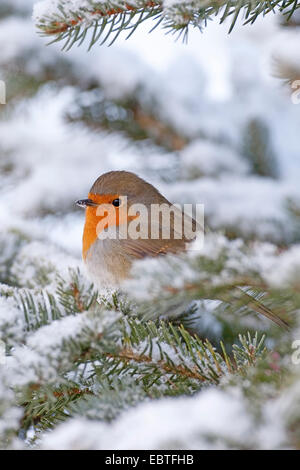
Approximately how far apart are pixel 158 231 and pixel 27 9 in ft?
4.96

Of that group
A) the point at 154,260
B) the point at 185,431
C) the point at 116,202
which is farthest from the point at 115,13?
the point at 116,202

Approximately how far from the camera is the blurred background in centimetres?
264

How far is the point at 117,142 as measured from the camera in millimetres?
2963

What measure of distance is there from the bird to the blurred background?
0.12 m

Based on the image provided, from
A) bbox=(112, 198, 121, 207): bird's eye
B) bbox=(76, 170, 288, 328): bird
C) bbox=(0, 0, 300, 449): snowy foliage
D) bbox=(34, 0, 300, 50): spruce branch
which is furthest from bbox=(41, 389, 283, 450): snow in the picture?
bbox=(112, 198, 121, 207): bird's eye

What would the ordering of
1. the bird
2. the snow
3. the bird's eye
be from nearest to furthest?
the snow < the bird < the bird's eye

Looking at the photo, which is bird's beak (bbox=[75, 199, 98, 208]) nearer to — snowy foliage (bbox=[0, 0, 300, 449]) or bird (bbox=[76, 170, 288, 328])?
bird (bbox=[76, 170, 288, 328])

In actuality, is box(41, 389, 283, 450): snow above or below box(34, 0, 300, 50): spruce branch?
below

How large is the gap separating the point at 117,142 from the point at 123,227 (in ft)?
1.73

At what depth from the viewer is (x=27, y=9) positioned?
3.08m

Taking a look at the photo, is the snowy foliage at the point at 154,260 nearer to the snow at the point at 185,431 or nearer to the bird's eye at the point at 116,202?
the snow at the point at 185,431

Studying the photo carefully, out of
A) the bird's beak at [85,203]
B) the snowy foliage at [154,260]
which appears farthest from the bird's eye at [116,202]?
the snowy foliage at [154,260]
